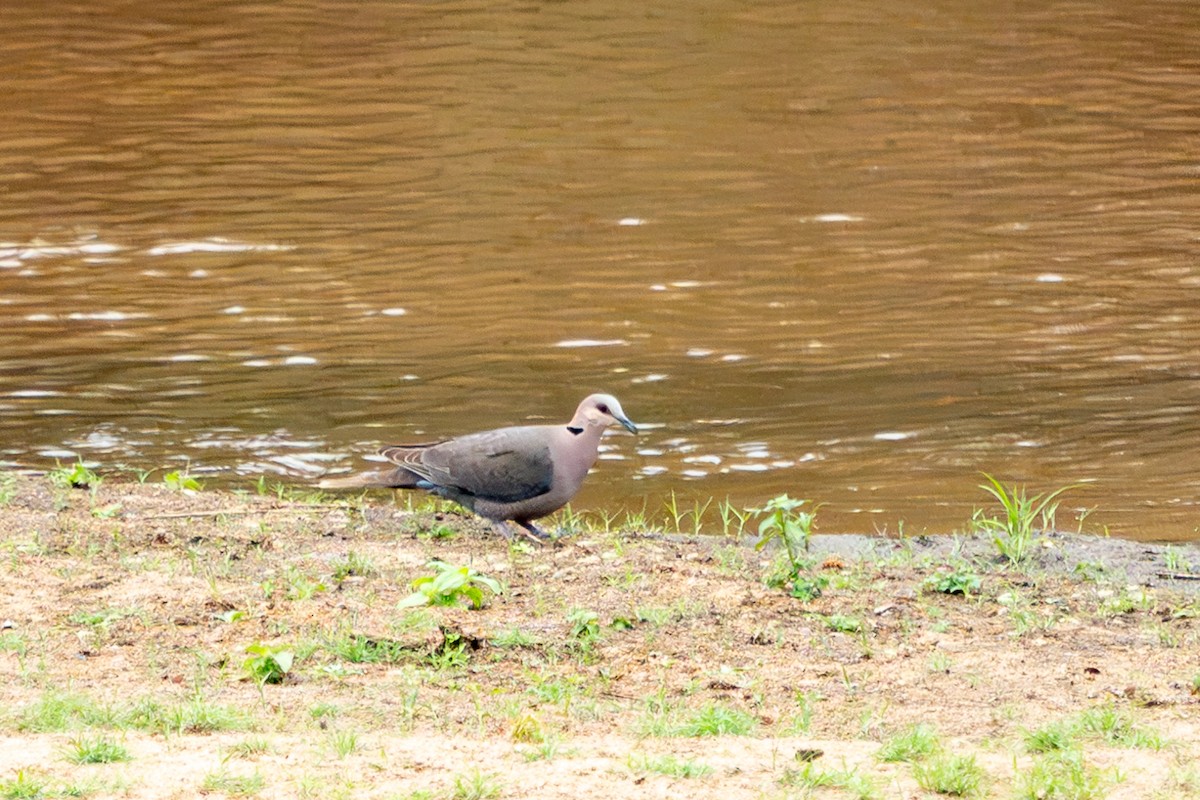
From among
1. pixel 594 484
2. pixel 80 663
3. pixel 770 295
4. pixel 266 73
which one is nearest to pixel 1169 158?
pixel 770 295

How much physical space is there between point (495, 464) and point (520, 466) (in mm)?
111

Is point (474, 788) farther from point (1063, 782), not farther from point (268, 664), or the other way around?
point (1063, 782)

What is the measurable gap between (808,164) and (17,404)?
23.7 ft

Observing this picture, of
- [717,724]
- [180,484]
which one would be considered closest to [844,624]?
[717,724]

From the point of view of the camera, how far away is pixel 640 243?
493 inches

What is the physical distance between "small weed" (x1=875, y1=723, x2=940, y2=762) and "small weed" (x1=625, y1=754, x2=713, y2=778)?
0.47 m

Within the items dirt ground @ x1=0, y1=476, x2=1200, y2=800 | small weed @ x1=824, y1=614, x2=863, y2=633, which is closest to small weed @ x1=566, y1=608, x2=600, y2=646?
dirt ground @ x1=0, y1=476, x2=1200, y2=800

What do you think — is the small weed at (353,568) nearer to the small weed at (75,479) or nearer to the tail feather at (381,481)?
the tail feather at (381,481)

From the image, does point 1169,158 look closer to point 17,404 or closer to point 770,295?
point 770,295

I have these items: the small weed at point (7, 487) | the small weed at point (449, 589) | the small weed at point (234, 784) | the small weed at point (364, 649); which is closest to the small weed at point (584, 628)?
the small weed at point (449, 589)

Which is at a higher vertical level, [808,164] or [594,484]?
[808,164]

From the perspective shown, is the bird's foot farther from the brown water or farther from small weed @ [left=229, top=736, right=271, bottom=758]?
small weed @ [left=229, top=736, right=271, bottom=758]

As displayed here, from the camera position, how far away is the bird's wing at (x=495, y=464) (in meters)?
7.08

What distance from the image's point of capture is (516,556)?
6762mm
